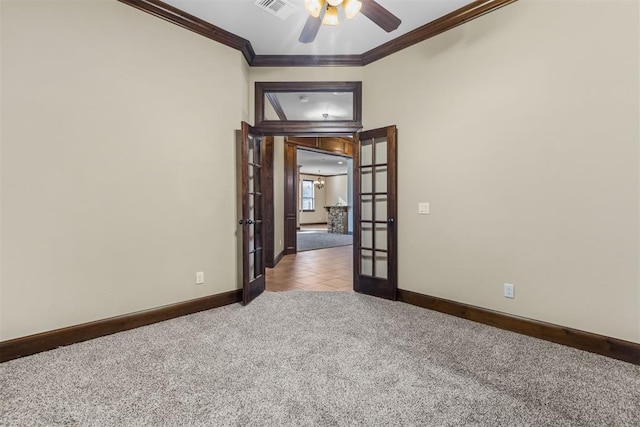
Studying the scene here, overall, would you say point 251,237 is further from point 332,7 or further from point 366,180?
point 332,7

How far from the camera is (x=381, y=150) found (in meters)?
3.49

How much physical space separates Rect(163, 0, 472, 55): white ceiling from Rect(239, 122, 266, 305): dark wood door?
96cm

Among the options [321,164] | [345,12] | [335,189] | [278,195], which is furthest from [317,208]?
[345,12]

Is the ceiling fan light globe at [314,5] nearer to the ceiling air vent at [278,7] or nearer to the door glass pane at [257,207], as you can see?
the ceiling air vent at [278,7]

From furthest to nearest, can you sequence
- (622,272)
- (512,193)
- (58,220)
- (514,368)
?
(512,193), (58,220), (622,272), (514,368)

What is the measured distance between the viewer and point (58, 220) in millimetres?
2252

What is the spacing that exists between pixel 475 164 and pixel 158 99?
9.77ft

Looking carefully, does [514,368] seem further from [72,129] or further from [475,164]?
[72,129]

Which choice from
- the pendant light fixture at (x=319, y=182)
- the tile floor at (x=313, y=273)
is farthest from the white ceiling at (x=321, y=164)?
the tile floor at (x=313, y=273)

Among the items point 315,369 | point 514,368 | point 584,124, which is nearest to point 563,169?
point 584,124

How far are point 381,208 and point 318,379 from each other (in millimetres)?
2144

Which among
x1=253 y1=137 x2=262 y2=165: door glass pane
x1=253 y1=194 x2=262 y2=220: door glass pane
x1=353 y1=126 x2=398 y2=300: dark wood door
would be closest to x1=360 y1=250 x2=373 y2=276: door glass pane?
x1=353 y1=126 x2=398 y2=300: dark wood door

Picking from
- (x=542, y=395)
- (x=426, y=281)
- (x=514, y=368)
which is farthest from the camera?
(x=426, y=281)

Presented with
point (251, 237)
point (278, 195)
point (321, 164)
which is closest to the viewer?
point (251, 237)
